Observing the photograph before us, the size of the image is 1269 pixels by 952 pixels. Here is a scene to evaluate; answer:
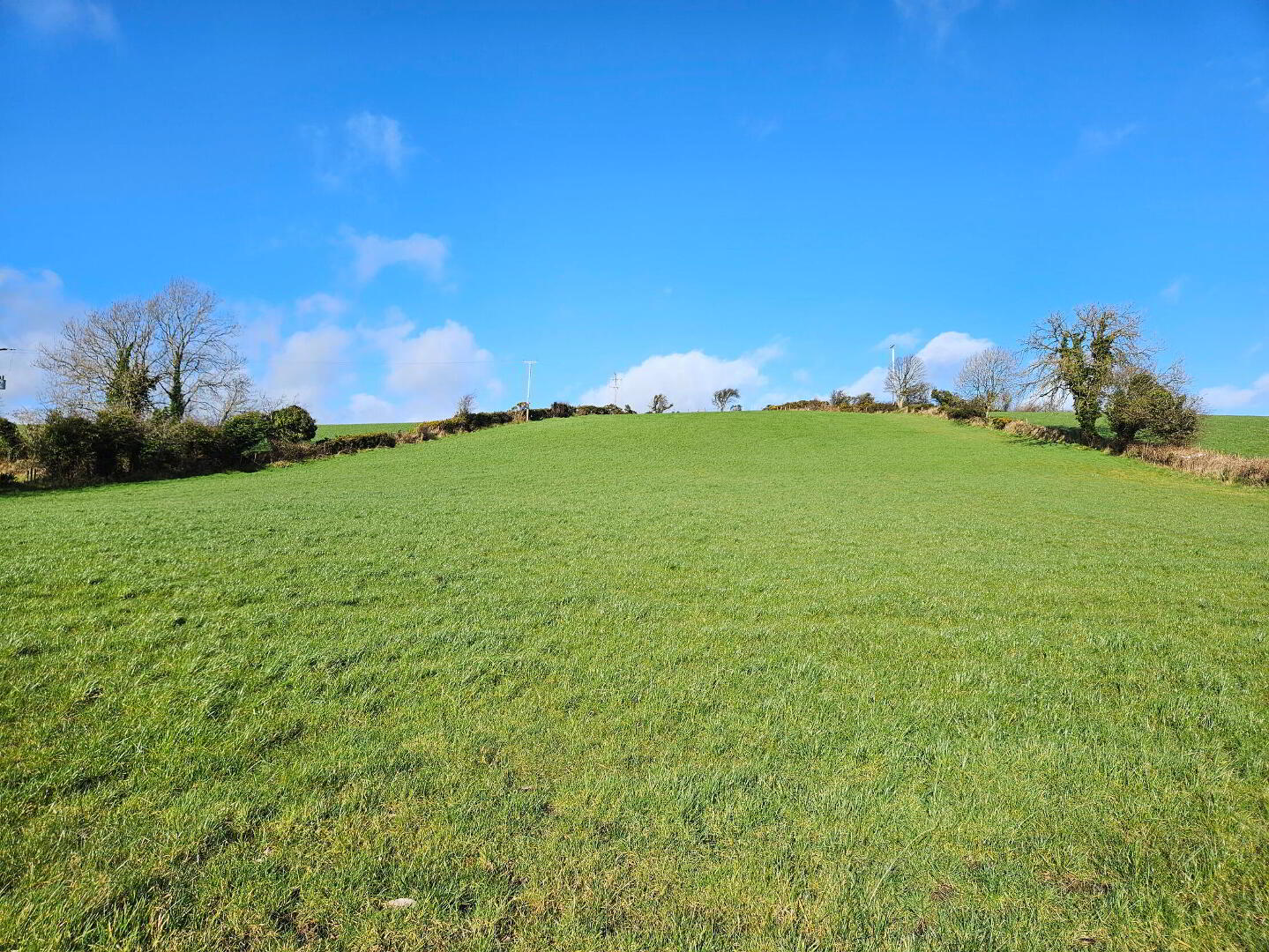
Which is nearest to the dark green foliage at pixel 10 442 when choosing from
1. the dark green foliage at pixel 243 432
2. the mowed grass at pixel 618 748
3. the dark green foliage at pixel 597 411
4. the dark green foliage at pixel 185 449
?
the dark green foliage at pixel 185 449

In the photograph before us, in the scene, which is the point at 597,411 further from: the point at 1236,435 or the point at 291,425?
the point at 1236,435

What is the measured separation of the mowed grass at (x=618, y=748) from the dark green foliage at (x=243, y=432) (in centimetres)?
2893

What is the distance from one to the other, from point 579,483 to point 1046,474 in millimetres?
26957

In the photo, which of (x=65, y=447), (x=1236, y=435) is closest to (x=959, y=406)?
(x=1236, y=435)

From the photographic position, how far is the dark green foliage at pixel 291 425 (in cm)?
4300

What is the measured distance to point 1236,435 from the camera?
167ft

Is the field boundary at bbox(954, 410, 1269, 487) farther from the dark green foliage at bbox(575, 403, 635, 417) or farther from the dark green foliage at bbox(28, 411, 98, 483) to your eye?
the dark green foliage at bbox(28, 411, 98, 483)

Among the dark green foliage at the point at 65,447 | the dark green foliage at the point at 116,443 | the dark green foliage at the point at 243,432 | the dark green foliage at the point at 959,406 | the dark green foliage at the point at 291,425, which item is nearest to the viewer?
the dark green foliage at the point at 65,447

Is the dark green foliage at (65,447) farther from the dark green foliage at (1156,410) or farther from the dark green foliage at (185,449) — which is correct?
the dark green foliage at (1156,410)

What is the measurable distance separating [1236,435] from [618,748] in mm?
67159

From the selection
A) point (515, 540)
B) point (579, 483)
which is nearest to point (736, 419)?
point (579, 483)

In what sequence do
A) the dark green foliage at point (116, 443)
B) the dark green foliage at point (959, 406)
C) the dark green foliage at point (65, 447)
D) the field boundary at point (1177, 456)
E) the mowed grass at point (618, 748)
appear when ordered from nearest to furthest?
the mowed grass at point (618, 748), the dark green foliage at point (65, 447), the field boundary at point (1177, 456), the dark green foliage at point (116, 443), the dark green foliage at point (959, 406)

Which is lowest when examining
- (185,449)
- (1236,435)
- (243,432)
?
(1236,435)

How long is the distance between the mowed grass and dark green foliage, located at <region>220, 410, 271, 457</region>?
28933 mm
